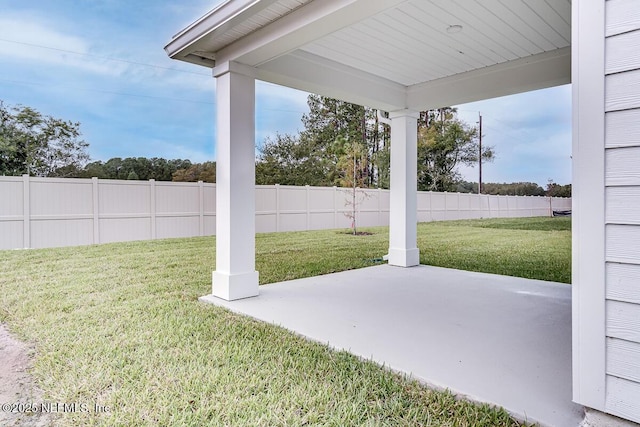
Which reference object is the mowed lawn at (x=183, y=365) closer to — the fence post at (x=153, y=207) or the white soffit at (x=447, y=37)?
the white soffit at (x=447, y=37)

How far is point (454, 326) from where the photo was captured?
3.04 m

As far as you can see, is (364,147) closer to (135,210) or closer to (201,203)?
(201,203)

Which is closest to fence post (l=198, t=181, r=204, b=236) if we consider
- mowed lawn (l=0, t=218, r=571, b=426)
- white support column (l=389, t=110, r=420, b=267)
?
mowed lawn (l=0, t=218, r=571, b=426)

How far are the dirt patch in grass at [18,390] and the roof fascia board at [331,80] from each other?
3.12 m

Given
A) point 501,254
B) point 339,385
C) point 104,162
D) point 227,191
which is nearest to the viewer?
point 339,385

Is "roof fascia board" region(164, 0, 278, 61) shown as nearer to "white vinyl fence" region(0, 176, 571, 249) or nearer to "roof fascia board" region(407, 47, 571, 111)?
"roof fascia board" region(407, 47, 571, 111)

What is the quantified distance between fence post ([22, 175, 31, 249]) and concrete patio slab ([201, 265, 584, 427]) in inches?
242

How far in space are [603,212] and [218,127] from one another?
10.9 ft

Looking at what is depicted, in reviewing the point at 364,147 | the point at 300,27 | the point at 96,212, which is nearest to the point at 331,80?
the point at 300,27

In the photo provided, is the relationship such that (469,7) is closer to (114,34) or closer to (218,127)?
(218,127)

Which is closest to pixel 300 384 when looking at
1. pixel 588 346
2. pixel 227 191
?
pixel 588 346

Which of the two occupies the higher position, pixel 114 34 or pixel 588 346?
pixel 114 34

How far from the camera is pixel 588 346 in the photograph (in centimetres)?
160

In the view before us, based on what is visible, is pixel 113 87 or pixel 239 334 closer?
pixel 239 334
